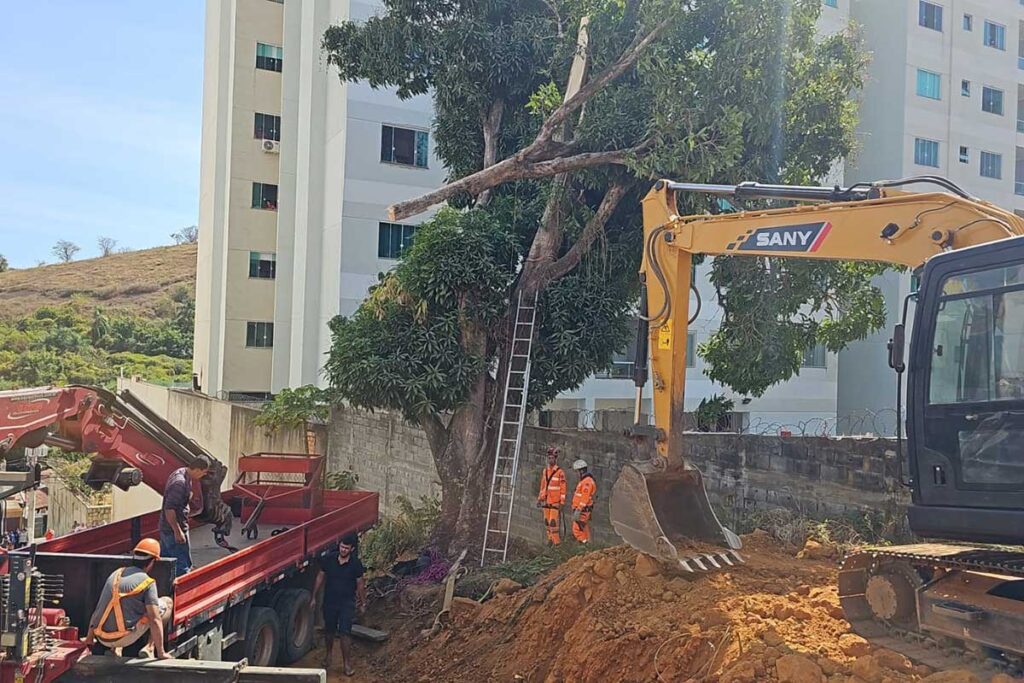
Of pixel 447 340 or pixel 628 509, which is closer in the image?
pixel 628 509

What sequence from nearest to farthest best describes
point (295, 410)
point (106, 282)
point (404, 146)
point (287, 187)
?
point (295, 410)
point (404, 146)
point (287, 187)
point (106, 282)

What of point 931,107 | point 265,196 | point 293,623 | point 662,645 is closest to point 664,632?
point 662,645

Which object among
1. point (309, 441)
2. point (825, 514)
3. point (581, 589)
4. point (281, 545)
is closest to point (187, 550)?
point (281, 545)

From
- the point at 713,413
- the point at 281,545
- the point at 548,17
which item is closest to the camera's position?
the point at 281,545

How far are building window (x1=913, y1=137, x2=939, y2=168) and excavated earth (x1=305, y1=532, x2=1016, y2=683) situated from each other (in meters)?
24.0

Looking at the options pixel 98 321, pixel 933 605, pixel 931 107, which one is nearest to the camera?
pixel 933 605

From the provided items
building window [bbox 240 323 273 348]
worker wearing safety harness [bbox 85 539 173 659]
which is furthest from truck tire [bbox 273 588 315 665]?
building window [bbox 240 323 273 348]

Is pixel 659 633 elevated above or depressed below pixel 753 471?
below

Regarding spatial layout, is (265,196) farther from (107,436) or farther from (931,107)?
(931,107)

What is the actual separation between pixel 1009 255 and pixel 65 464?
110ft

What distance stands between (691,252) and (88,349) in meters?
60.0

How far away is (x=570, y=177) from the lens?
13.2 metres

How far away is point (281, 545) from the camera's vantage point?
32.2 feet

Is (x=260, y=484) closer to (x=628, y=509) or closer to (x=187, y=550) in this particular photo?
(x=187, y=550)
